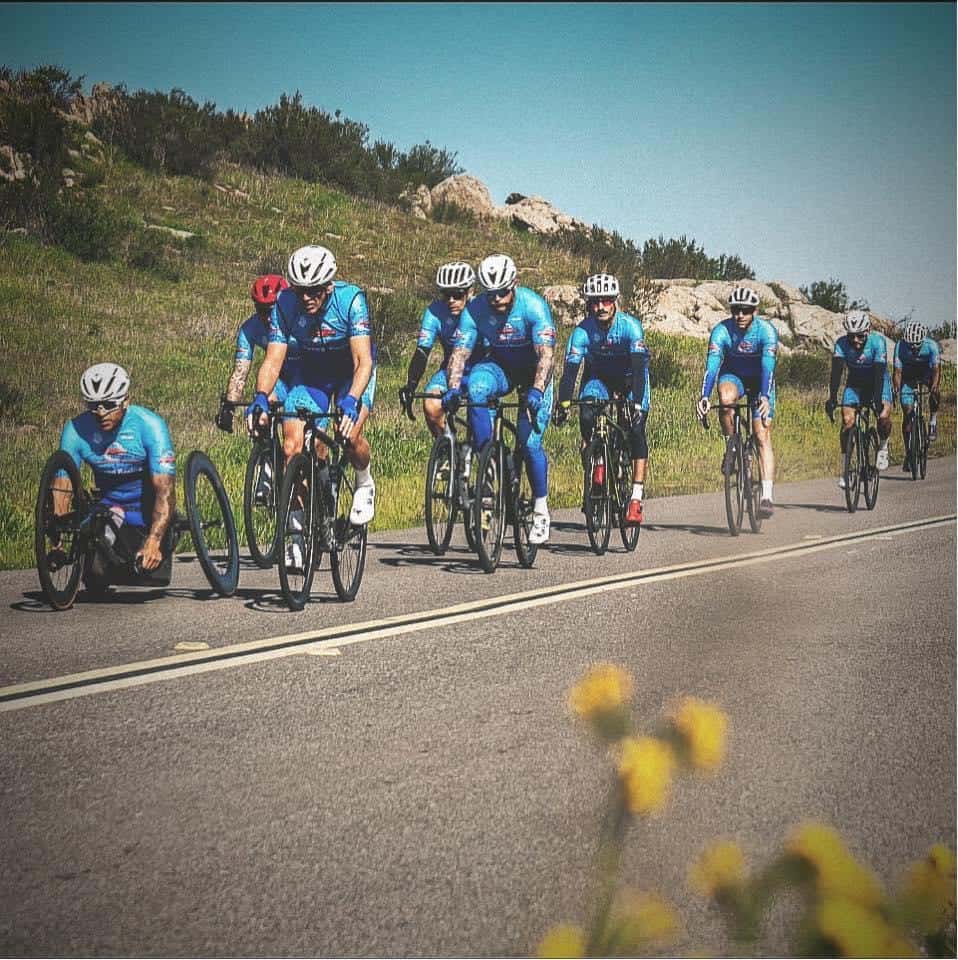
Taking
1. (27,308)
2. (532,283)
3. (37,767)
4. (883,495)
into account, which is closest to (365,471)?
(37,767)

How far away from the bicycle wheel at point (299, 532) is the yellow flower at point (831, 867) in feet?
19.8

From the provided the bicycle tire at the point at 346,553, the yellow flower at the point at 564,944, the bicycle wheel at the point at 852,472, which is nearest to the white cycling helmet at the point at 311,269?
the bicycle tire at the point at 346,553

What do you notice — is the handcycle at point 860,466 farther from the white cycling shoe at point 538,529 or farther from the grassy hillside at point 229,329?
the white cycling shoe at point 538,529

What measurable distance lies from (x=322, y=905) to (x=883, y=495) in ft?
47.0

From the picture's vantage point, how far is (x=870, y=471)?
14.3 meters

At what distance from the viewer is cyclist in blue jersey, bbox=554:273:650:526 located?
10734 millimetres

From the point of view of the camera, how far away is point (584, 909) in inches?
117

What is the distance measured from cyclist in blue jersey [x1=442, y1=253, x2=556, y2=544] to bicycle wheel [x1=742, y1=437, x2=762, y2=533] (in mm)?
2999

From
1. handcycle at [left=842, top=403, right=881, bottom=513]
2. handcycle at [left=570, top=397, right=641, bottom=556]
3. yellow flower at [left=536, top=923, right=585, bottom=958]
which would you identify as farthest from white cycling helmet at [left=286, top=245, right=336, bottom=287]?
handcycle at [left=842, top=403, right=881, bottom=513]

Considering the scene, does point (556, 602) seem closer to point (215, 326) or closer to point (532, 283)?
point (215, 326)

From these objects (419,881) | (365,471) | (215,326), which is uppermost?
(215,326)

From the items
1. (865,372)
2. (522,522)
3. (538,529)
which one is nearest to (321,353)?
(522,522)

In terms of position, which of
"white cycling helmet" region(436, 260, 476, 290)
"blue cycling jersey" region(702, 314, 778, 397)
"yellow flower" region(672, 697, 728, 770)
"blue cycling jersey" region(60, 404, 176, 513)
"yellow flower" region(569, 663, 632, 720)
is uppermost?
"white cycling helmet" region(436, 260, 476, 290)

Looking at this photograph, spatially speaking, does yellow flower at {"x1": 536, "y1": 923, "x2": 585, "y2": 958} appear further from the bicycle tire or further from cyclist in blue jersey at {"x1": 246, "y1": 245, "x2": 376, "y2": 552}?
the bicycle tire
